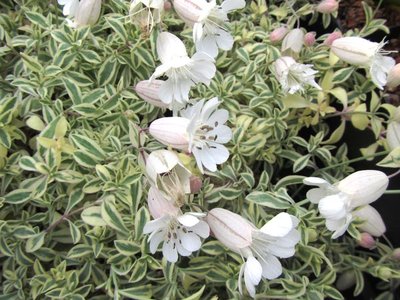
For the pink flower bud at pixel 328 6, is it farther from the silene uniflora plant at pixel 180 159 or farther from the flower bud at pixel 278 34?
the flower bud at pixel 278 34

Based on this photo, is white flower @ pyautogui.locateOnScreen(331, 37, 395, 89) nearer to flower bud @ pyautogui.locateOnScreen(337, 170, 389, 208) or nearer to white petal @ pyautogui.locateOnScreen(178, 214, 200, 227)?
flower bud @ pyautogui.locateOnScreen(337, 170, 389, 208)

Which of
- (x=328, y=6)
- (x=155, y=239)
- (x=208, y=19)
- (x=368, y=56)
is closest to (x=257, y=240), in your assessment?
(x=155, y=239)

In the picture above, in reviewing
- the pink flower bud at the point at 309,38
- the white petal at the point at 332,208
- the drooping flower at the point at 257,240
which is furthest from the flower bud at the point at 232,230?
the pink flower bud at the point at 309,38

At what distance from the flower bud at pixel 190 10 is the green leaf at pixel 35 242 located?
0.49 meters

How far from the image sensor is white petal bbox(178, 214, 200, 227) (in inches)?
32.1

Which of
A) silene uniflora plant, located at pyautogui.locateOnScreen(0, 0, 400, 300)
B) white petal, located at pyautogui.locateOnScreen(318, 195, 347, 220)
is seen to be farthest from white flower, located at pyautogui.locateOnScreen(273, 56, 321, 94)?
white petal, located at pyautogui.locateOnScreen(318, 195, 347, 220)

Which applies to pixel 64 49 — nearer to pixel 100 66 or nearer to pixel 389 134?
pixel 100 66

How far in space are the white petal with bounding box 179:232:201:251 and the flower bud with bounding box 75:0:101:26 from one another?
0.49 metres

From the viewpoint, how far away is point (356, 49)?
1204 millimetres

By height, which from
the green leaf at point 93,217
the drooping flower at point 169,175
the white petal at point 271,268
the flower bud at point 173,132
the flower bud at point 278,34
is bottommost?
the green leaf at point 93,217

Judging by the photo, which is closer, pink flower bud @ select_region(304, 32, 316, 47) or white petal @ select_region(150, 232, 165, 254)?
white petal @ select_region(150, 232, 165, 254)

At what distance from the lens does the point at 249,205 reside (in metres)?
1.14

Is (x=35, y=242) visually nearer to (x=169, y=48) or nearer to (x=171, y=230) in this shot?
(x=171, y=230)

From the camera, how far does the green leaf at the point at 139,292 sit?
99cm
